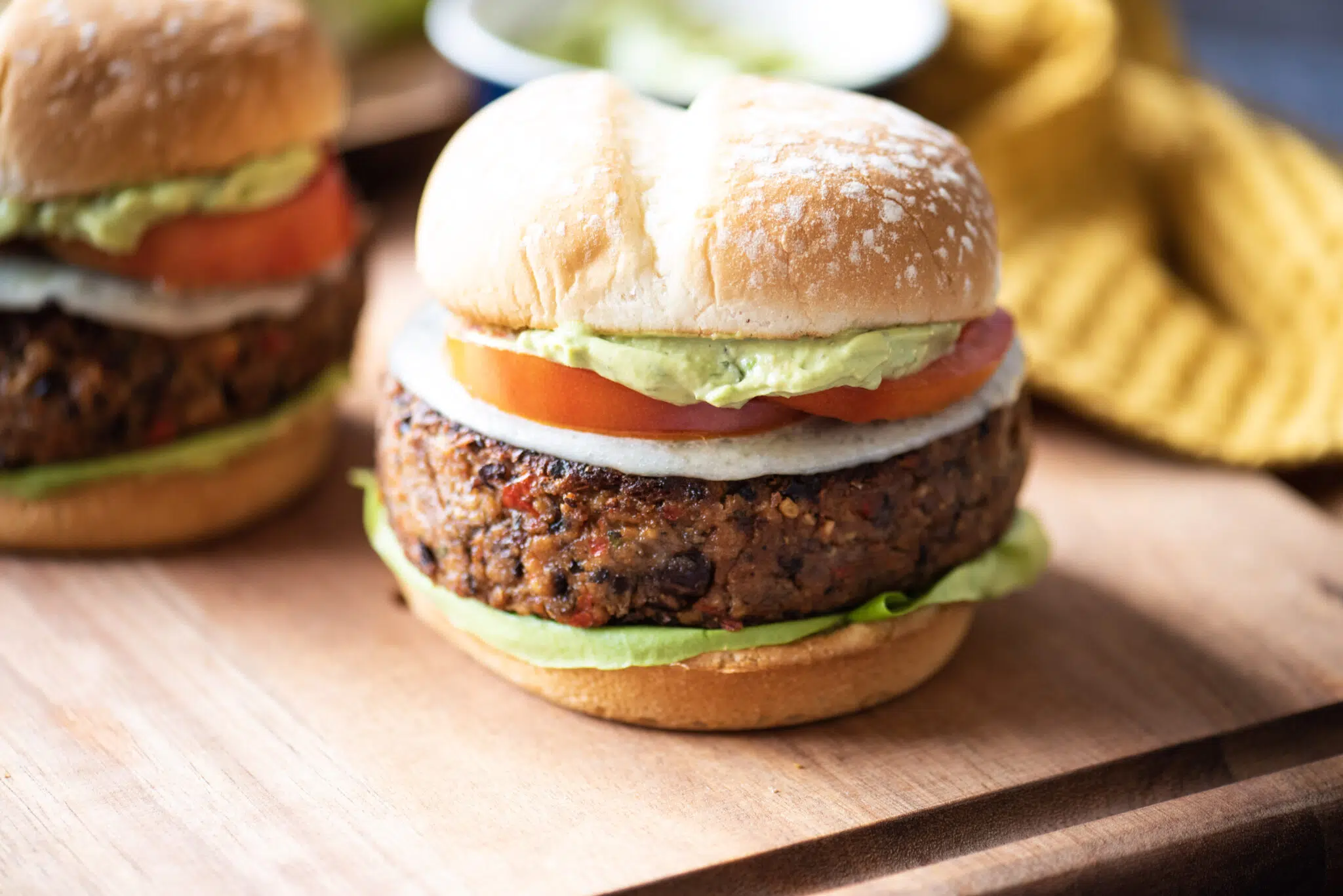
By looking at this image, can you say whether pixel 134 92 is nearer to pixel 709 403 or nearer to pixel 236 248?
pixel 236 248

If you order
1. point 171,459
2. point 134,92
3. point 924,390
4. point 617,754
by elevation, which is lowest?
point 617,754

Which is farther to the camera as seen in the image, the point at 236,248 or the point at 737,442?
the point at 236,248

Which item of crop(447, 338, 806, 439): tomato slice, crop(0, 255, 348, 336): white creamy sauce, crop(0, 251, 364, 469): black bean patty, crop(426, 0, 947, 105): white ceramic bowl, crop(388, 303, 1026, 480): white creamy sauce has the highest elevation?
crop(426, 0, 947, 105): white ceramic bowl

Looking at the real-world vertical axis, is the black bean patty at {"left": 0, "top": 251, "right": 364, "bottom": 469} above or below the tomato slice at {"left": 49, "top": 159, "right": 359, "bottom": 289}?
below

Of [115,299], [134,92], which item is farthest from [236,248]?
[134,92]

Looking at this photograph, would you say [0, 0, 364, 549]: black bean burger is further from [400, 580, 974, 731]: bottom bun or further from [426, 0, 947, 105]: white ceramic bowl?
[400, 580, 974, 731]: bottom bun

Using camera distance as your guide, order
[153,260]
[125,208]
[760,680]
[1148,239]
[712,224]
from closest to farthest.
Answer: [712,224], [760,680], [125,208], [153,260], [1148,239]

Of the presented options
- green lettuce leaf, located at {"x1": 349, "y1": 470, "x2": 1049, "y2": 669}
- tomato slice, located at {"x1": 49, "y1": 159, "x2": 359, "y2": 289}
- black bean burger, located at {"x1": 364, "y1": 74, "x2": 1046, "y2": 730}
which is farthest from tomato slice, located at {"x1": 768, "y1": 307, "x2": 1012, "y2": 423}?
tomato slice, located at {"x1": 49, "y1": 159, "x2": 359, "y2": 289}
